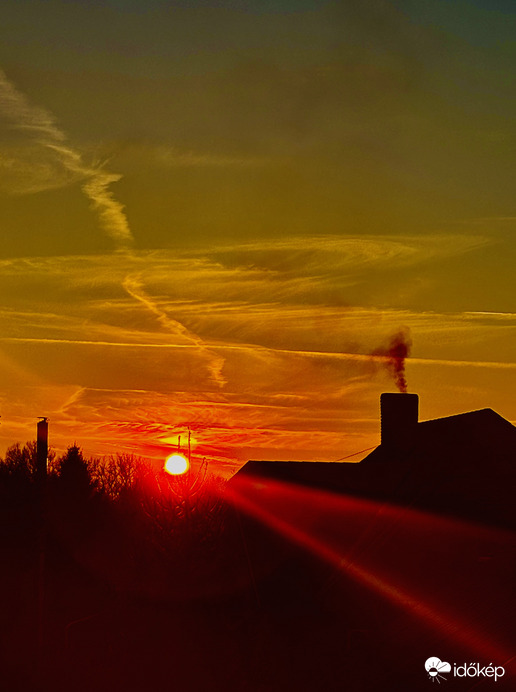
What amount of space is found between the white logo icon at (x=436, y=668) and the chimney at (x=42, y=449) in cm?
1737

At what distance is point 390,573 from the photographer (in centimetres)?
2864

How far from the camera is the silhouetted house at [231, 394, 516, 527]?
30.2 m

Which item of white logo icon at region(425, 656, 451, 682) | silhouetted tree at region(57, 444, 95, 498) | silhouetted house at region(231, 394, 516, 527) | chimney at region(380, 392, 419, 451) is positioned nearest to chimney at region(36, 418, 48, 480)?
silhouetted house at region(231, 394, 516, 527)

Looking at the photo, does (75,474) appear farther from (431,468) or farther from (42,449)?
(431,468)

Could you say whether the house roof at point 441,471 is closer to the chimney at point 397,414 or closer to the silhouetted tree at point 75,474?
the chimney at point 397,414

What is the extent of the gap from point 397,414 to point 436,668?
2181 cm

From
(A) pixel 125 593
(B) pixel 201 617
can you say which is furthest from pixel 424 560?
(A) pixel 125 593

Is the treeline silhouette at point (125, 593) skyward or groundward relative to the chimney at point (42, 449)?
groundward

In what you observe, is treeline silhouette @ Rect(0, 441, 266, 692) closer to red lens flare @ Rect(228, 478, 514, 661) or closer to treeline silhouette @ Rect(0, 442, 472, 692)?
treeline silhouette @ Rect(0, 442, 472, 692)

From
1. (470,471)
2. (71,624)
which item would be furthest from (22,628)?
(470,471)

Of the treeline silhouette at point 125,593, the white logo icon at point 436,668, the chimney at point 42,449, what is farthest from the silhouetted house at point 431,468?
the chimney at point 42,449

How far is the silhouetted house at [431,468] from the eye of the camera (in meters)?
30.2

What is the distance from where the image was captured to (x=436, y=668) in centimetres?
2464

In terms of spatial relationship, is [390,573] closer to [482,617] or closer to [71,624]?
[482,617]
